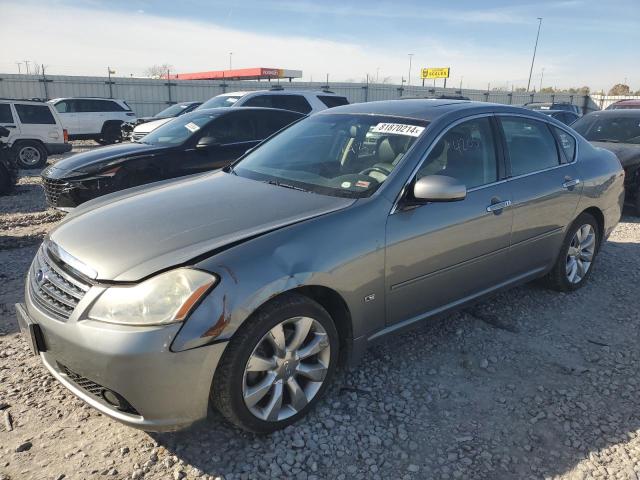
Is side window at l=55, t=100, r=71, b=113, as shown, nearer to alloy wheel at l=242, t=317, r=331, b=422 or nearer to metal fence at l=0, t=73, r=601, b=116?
metal fence at l=0, t=73, r=601, b=116

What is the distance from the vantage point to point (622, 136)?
778 cm

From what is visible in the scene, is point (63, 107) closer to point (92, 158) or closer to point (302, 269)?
point (92, 158)

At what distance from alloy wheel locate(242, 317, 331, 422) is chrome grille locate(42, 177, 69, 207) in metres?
4.63

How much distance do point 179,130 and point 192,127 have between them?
21 centimetres

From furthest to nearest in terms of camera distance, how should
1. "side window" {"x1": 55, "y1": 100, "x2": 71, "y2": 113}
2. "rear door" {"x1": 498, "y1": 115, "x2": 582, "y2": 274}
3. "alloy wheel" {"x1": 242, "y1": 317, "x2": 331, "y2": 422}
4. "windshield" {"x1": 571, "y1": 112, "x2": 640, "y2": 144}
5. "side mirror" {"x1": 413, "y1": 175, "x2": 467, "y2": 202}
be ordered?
"side window" {"x1": 55, "y1": 100, "x2": 71, "y2": 113}
"windshield" {"x1": 571, "y1": 112, "x2": 640, "y2": 144}
"rear door" {"x1": 498, "y1": 115, "x2": 582, "y2": 274}
"side mirror" {"x1": 413, "y1": 175, "x2": 467, "y2": 202}
"alloy wheel" {"x1": 242, "y1": 317, "x2": 331, "y2": 422}

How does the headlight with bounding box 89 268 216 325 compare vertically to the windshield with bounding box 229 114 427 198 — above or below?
below

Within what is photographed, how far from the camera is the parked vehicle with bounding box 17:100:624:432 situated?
219cm

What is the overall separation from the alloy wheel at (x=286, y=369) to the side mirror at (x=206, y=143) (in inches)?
176

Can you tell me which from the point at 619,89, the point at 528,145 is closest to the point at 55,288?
the point at 528,145

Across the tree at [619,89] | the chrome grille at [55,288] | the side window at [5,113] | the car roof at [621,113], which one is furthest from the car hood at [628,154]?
the tree at [619,89]

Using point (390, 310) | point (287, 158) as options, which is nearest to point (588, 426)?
point (390, 310)

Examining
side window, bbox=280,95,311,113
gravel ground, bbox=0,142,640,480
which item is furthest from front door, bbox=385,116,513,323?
side window, bbox=280,95,311,113

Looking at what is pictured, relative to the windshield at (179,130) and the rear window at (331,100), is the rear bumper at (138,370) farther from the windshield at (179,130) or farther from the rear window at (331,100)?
the rear window at (331,100)

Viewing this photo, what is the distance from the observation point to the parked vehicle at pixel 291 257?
2191 mm
